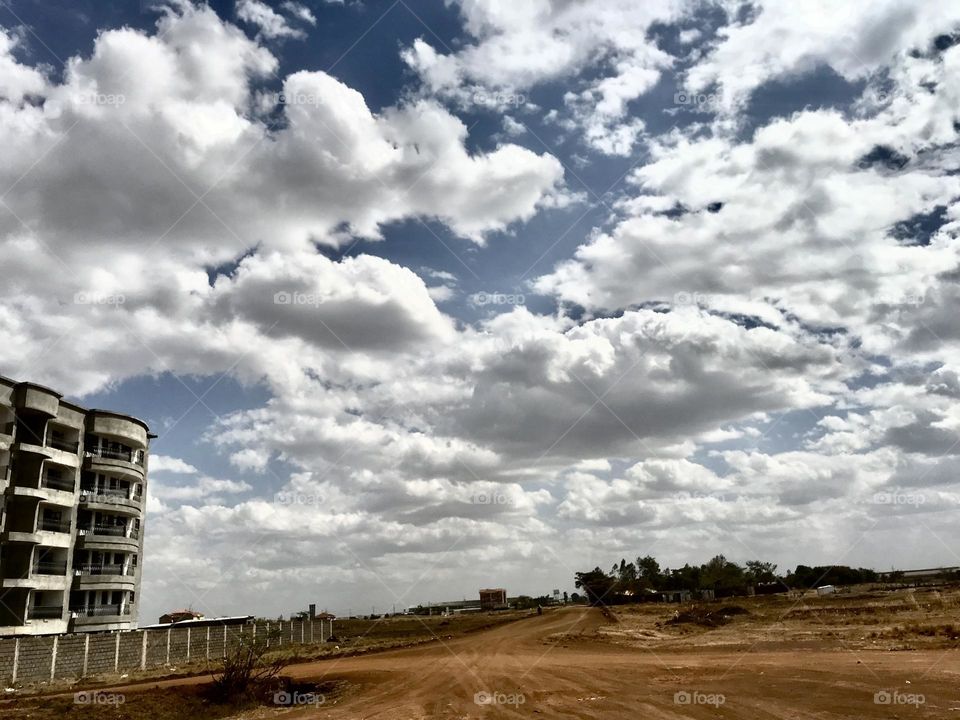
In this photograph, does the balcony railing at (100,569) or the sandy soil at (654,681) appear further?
the balcony railing at (100,569)

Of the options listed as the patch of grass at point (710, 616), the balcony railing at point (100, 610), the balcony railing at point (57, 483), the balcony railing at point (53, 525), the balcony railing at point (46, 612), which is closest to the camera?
the balcony railing at point (46, 612)

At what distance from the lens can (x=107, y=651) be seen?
113 feet

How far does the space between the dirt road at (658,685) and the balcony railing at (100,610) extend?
2587 cm

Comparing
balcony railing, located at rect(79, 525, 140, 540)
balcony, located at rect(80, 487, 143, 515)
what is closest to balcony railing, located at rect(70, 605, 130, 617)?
balcony railing, located at rect(79, 525, 140, 540)

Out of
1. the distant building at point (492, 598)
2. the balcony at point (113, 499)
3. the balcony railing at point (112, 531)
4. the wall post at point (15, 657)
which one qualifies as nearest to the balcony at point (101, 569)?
the balcony railing at point (112, 531)

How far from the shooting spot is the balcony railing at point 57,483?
5022 centimetres

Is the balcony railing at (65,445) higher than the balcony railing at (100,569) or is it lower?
higher

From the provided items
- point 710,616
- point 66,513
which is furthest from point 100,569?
point 710,616

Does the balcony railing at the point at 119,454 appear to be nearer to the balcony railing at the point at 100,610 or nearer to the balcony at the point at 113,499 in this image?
the balcony at the point at 113,499

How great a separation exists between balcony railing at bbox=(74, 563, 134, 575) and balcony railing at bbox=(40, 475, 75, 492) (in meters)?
5.55

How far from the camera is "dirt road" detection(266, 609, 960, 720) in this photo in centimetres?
1780

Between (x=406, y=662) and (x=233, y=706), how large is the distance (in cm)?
1124

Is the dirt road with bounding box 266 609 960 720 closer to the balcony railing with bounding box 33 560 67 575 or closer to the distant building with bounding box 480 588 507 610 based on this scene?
the balcony railing with bounding box 33 560 67 575

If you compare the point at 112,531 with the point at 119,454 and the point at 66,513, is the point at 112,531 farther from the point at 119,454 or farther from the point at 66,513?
the point at 119,454
